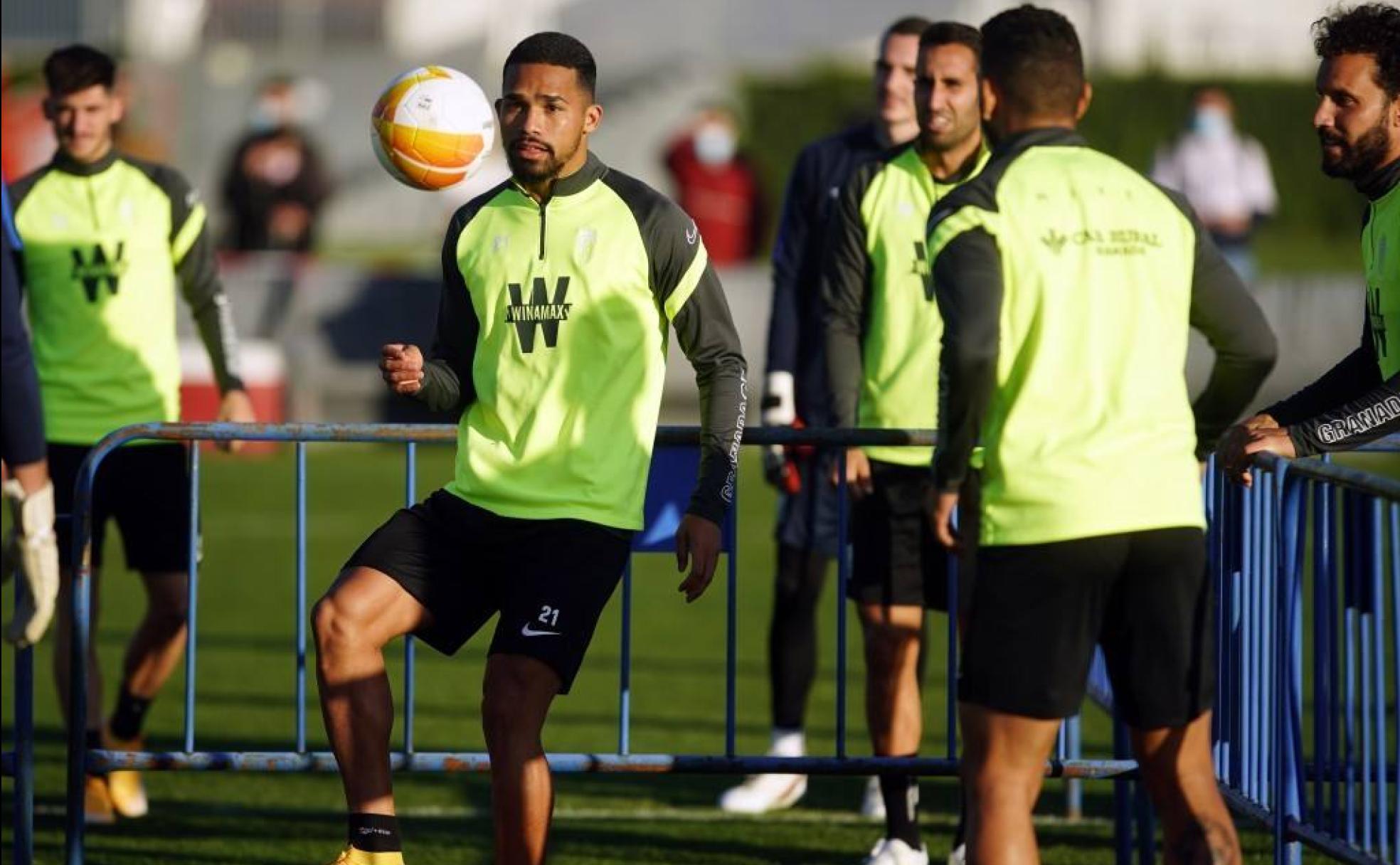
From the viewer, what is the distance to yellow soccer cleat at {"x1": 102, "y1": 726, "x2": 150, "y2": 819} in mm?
8258

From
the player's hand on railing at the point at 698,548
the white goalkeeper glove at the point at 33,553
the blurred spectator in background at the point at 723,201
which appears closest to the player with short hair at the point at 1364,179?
the player's hand on railing at the point at 698,548

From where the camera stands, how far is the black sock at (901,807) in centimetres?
729

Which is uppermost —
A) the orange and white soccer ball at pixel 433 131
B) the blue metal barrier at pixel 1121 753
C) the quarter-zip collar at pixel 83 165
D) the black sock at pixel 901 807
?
the quarter-zip collar at pixel 83 165

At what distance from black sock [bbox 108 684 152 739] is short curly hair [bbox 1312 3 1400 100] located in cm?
467

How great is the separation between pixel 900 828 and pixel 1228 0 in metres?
49.3

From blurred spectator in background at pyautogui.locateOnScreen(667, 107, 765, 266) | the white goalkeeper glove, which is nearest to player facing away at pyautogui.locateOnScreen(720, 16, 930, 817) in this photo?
the white goalkeeper glove

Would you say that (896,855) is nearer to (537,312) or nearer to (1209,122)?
(537,312)

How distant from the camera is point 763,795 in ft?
28.0

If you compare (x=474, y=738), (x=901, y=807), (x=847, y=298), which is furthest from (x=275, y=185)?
(x=901, y=807)

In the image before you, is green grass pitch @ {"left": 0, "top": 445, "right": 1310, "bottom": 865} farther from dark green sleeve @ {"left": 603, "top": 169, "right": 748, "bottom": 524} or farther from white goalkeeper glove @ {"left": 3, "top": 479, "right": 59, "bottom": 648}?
white goalkeeper glove @ {"left": 3, "top": 479, "right": 59, "bottom": 648}

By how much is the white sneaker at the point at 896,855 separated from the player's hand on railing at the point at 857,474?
109 cm

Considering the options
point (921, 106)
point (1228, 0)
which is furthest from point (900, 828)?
point (1228, 0)

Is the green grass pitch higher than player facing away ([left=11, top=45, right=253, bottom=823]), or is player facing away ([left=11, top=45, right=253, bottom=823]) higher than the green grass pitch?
player facing away ([left=11, top=45, right=253, bottom=823])

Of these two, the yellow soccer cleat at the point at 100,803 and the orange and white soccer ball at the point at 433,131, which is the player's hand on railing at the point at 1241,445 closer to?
the orange and white soccer ball at the point at 433,131
